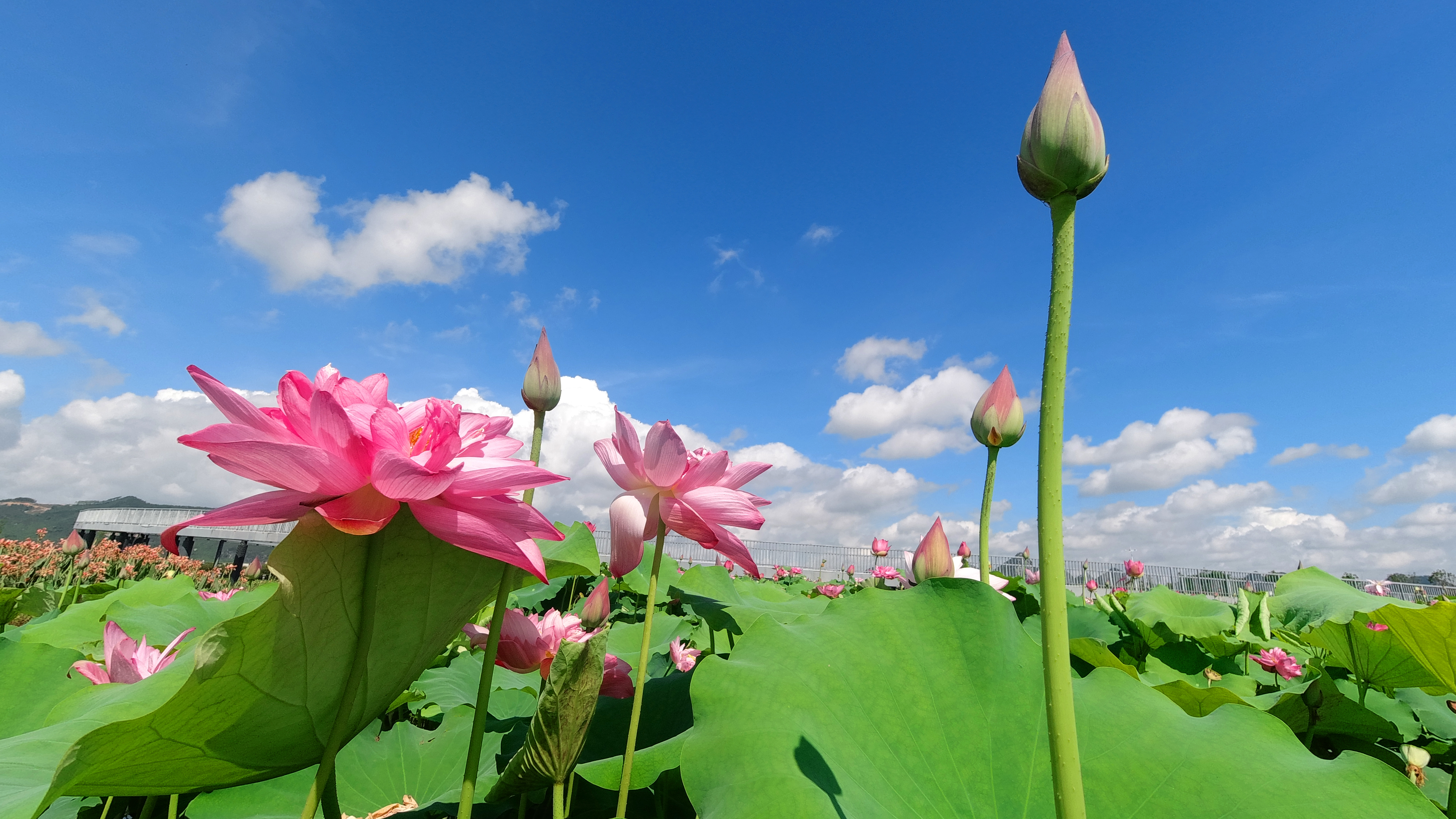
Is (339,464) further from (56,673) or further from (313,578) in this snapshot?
(56,673)

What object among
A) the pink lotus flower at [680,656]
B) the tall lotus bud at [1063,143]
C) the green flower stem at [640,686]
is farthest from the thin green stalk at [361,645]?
the pink lotus flower at [680,656]

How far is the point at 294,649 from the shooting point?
1.93ft

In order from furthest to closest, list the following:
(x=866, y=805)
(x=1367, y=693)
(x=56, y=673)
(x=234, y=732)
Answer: (x=1367, y=693) < (x=56, y=673) < (x=866, y=805) < (x=234, y=732)

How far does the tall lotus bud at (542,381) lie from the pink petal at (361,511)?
13.6 inches

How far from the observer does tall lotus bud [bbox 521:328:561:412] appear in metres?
0.93

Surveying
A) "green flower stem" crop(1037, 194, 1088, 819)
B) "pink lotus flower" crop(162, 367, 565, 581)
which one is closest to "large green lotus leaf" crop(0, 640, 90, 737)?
"pink lotus flower" crop(162, 367, 565, 581)

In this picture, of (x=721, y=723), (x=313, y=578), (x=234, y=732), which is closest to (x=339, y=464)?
(x=313, y=578)

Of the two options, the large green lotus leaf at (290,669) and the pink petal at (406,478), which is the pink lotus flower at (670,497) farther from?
the pink petal at (406,478)

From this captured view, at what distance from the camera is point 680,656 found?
1869mm

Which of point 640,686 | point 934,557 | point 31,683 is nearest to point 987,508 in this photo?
point 934,557

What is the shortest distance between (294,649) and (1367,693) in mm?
2656

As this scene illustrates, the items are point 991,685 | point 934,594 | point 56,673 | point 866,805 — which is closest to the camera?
point 866,805

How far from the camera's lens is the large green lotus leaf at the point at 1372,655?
5.33 ft

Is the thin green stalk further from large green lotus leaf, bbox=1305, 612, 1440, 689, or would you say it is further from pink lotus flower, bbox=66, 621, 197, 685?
large green lotus leaf, bbox=1305, 612, 1440, 689
